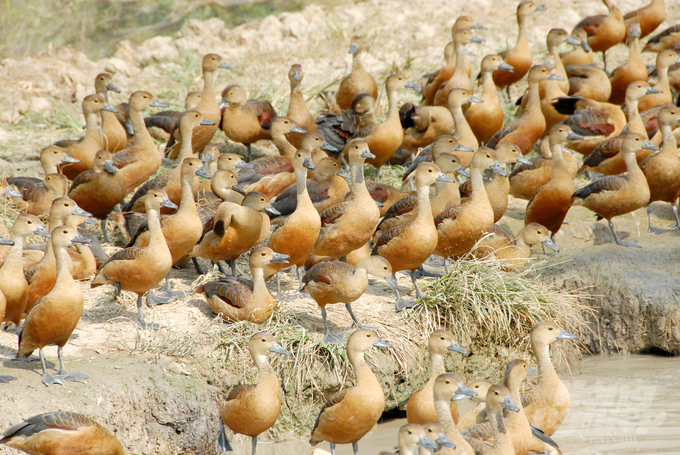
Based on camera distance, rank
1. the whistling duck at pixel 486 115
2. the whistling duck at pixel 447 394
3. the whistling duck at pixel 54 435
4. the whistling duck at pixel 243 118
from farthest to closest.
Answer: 1. the whistling duck at pixel 486 115
2. the whistling duck at pixel 243 118
3. the whistling duck at pixel 447 394
4. the whistling duck at pixel 54 435

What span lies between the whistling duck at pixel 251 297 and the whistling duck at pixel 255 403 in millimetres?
825

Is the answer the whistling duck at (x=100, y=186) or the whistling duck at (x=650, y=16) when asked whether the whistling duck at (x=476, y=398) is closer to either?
the whistling duck at (x=100, y=186)

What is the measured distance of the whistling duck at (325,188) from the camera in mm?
7879

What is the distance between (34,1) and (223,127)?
14.4ft

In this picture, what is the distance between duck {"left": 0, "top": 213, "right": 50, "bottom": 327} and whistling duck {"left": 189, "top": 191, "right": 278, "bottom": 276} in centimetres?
153

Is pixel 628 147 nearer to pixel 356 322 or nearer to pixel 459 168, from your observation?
pixel 459 168

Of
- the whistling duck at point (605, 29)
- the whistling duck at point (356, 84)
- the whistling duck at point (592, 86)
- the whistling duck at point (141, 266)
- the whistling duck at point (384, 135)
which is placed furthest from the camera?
the whistling duck at point (605, 29)

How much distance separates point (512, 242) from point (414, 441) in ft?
13.0

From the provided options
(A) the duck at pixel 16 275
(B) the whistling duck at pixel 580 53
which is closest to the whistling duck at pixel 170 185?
(A) the duck at pixel 16 275

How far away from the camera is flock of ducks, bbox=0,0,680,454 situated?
5285 mm

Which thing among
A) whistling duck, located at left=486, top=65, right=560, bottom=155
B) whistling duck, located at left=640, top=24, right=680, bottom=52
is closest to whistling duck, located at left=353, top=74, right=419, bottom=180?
whistling duck, located at left=486, top=65, right=560, bottom=155

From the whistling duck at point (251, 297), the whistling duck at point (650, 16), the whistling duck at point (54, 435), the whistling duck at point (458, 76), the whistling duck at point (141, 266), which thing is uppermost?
the whistling duck at point (650, 16)

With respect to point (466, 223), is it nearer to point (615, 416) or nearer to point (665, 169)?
point (615, 416)

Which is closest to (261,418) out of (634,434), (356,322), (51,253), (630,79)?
(356,322)
